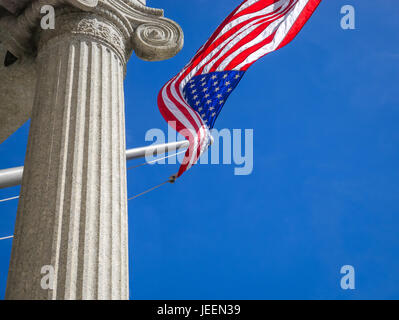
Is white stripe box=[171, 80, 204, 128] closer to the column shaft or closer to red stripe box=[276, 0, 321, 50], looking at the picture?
the column shaft

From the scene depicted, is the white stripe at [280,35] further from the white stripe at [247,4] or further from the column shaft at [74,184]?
the column shaft at [74,184]

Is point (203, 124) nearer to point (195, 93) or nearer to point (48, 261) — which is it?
point (195, 93)

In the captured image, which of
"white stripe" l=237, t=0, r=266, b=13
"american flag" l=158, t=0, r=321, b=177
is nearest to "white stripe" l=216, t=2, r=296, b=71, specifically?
"american flag" l=158, t=0, r=321, b=177

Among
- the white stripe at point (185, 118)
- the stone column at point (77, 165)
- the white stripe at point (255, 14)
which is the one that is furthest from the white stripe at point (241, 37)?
the stone column at point (77, 165)

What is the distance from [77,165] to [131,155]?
45.7 ft

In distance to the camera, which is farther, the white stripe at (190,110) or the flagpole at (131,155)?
the flagpole at (131,155)

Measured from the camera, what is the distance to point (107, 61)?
12.2 m

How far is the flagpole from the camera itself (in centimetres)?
2156

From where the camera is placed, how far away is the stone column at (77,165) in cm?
890

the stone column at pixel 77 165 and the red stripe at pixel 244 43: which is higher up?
the red stripe at pixel 244 43

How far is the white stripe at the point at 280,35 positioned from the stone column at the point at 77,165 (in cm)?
371
